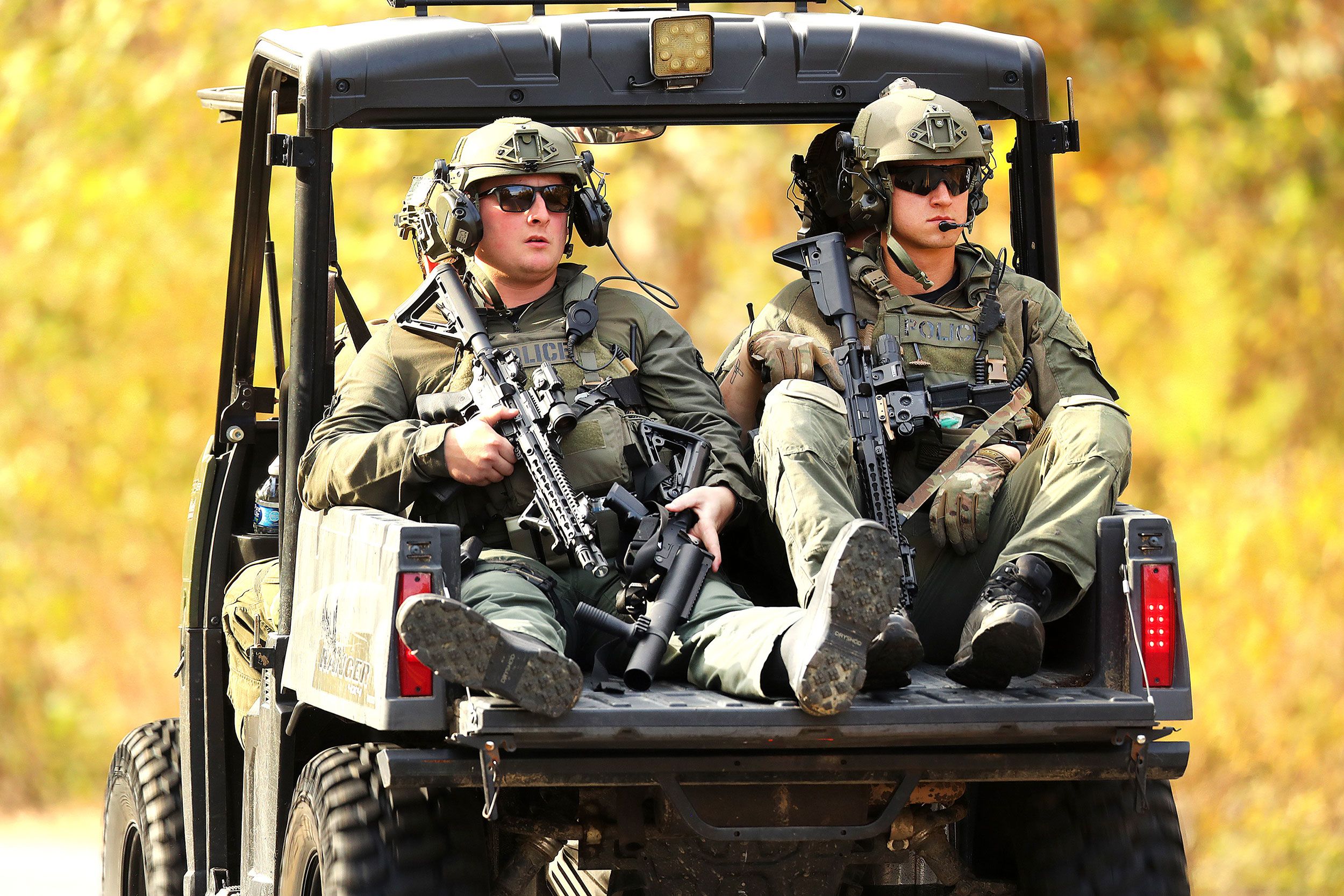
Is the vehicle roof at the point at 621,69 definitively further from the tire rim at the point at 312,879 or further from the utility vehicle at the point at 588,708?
the tire rim at the point at 312,879

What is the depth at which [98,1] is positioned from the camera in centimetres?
1488

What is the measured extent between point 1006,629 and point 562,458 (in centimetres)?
135

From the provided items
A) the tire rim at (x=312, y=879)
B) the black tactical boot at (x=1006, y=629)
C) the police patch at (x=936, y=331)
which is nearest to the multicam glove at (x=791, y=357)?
the police patch at (x=936, y=331)

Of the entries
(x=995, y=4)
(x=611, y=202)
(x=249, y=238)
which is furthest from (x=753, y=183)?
(x=249, y=238)

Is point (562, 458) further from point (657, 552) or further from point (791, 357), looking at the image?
point (791, 357)

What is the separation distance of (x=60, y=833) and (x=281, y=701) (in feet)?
28.4

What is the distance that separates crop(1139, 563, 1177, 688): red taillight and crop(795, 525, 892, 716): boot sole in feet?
2.37

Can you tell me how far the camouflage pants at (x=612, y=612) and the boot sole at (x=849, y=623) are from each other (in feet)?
0.95

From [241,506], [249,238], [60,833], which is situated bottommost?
[60,833]

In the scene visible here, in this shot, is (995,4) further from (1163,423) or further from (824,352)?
(824,352)

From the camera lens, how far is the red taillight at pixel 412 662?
4.70 meters

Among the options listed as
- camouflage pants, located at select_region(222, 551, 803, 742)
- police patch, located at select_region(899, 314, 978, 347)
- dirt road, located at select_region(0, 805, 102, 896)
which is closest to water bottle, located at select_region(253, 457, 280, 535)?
camouflage pants, located at select_region(222, 551, 803, 742)

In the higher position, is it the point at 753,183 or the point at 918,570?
the point at 753,183

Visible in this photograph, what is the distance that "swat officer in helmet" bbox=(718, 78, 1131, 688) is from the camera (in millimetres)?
5152
